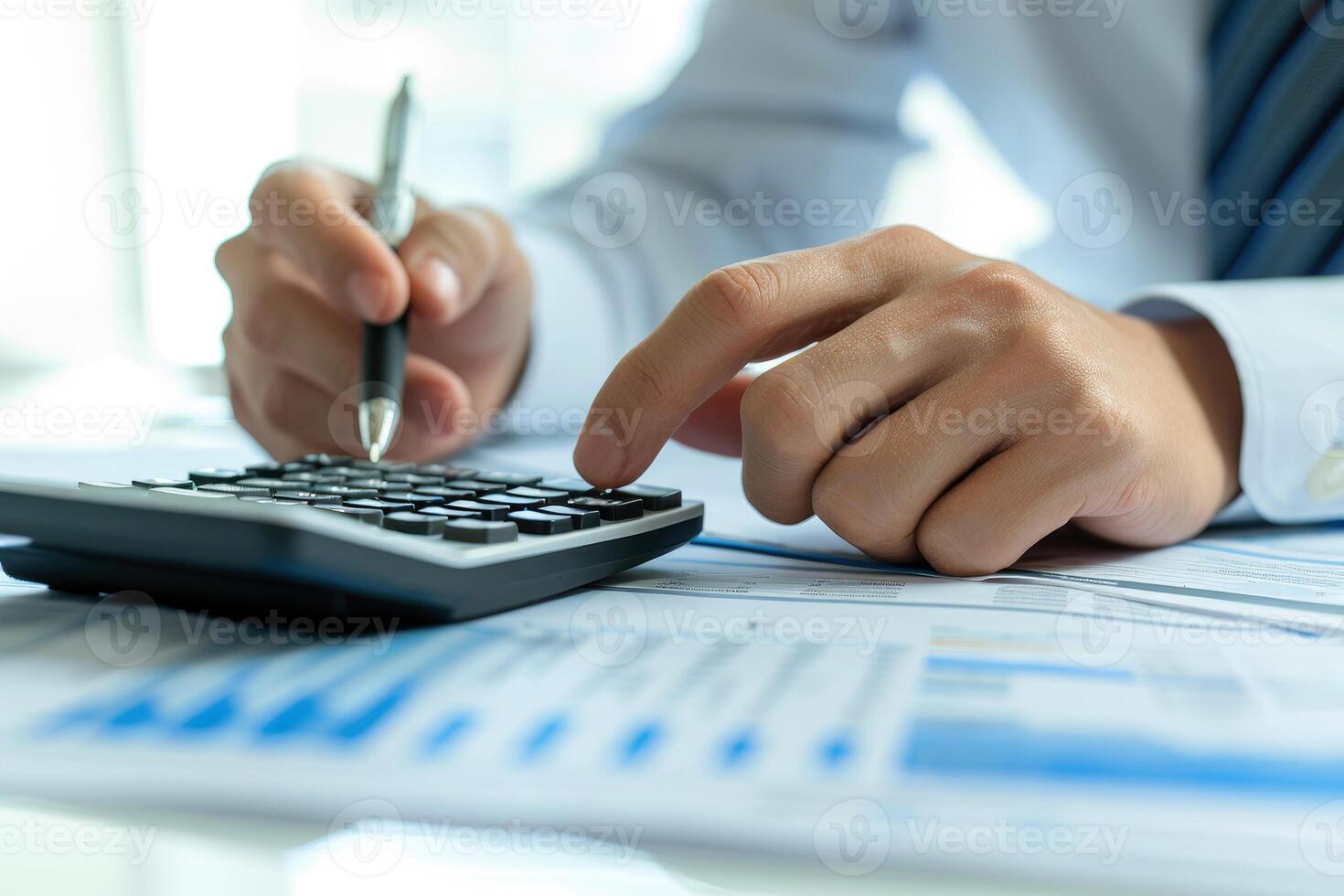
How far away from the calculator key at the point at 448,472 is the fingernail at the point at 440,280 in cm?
15

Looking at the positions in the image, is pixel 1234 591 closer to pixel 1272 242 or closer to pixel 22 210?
pixel 1272 242

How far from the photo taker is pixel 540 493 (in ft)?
1.14

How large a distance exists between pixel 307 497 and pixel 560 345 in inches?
17.1

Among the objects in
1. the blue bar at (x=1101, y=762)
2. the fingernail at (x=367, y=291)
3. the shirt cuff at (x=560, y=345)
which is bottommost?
the shirt cuff at (x=560, y=345)

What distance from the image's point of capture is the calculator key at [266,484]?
334 millimetres

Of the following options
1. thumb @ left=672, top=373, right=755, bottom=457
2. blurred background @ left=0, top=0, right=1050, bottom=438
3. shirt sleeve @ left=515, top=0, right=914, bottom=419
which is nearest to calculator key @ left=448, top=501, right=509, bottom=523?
thumb @ left=672, top=373, right=755, bottom=457

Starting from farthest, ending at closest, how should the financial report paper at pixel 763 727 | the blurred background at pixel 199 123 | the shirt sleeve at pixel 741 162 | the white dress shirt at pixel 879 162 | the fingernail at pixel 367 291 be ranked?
the blurred background at pixel 199 123, the shirt sleeve at pixel 741 162, the white dress shirt at pixel 879 162, the fingernail at pixel 367 291, the financial report paper at pixel 763 727

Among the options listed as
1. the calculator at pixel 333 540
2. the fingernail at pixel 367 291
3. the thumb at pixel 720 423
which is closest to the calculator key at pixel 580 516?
the calculator at pixel 333 540

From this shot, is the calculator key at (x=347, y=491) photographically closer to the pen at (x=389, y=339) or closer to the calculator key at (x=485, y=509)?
the calculator key at (x=485, y=509)

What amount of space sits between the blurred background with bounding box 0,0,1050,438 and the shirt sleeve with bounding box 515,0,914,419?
58cm

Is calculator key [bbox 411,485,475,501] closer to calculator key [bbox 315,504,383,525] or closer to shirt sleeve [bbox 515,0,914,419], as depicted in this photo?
calculator key [bbox 315,504,383,525]

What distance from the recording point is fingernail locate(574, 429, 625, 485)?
350mm

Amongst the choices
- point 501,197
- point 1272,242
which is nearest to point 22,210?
point 501,197

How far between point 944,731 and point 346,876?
110mm
